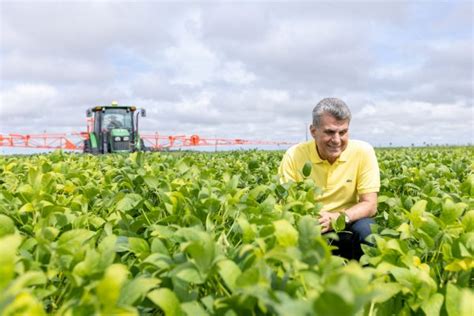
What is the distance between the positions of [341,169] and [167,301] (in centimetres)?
320

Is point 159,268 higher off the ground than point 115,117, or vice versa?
point 115,117

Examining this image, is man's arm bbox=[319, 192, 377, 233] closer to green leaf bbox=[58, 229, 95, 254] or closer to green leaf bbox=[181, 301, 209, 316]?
green leaf bbox=[58, 229, 95, 254]

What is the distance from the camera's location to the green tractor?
2144 cm

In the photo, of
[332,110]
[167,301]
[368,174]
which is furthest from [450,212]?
[368,174]

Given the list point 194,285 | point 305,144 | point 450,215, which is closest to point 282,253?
point 194,285

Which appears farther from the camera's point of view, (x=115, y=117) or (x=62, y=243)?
(x=115, y=117)

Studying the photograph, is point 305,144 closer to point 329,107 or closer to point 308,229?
point 329,107

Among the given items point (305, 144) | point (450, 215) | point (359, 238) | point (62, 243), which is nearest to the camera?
point (62, 243)

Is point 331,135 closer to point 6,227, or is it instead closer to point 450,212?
point 450,212

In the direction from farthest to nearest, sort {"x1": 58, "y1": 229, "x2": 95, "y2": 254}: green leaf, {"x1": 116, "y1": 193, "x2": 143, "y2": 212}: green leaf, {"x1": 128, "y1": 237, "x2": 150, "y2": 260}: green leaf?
{"x1": 116, "y1": 193, "x2": 143, "y2": 212}: green leaf < {"x1": 128, "y1": 237, "x2": 150, "y2": 260}: green leaf < {"x1": 58, "y1": 229, "x2": 95, "y2": 254}: green leaf

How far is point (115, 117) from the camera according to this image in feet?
72.4

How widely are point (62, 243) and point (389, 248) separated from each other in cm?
131

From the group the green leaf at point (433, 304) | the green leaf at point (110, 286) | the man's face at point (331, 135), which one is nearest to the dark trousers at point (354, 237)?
the man's face at point (331, 135)

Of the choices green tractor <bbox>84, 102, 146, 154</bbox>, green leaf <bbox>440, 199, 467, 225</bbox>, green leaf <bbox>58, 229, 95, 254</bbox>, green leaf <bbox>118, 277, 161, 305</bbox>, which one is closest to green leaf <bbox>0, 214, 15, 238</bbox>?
green leaf <bbox>58, 229, 95, 254</bbox>
